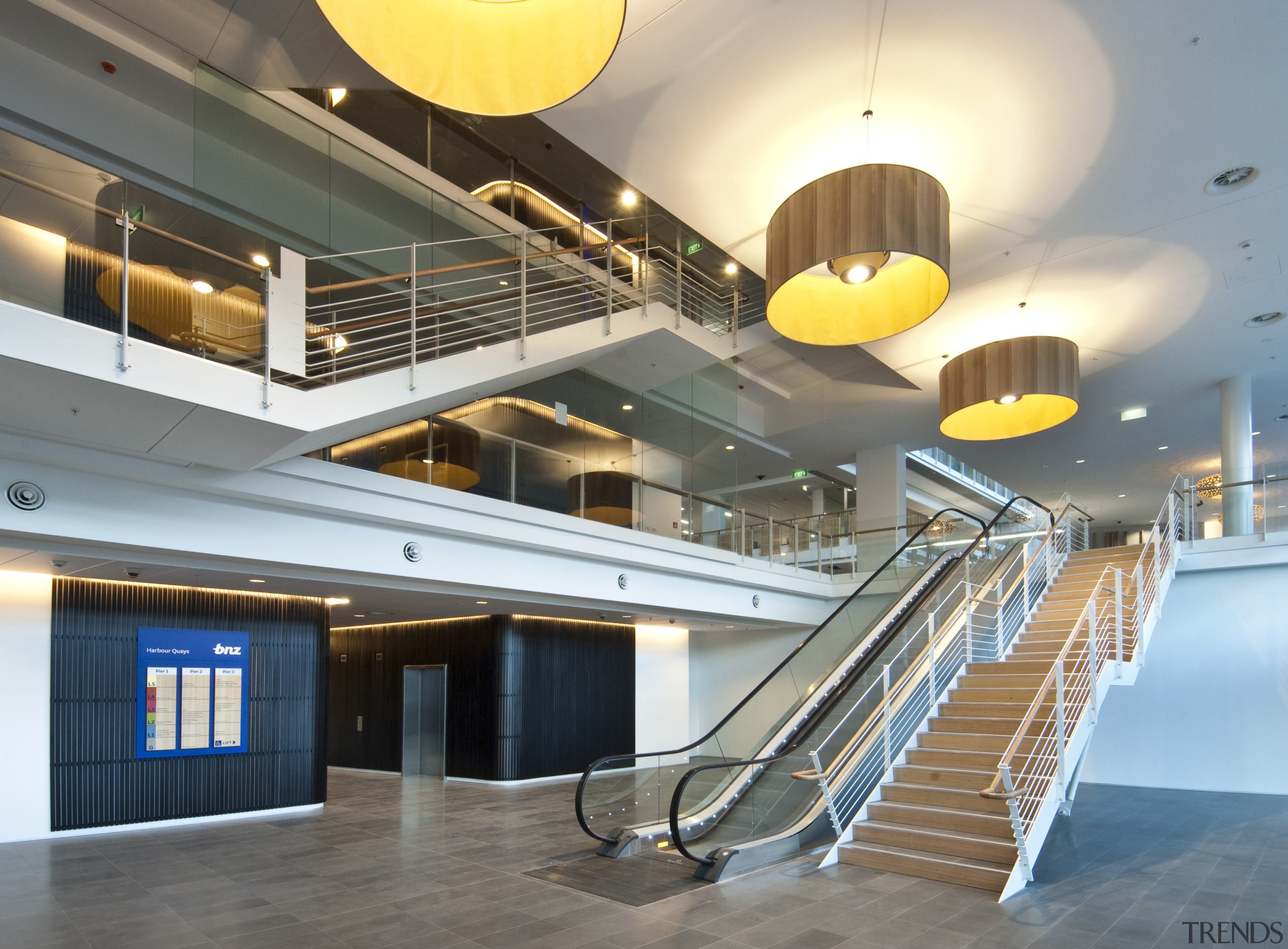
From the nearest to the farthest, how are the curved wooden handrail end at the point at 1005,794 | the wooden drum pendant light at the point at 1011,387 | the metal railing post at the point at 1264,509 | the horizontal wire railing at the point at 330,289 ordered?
1. the horizontal wire railing at the point at 330,289
2. the curved wooden handrail end at the point at 1005,794
3. the wooden drum pendant light at the point at 1011,387
4. the metal railing post at the point at 1264,509

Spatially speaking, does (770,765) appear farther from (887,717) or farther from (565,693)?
(565,693)

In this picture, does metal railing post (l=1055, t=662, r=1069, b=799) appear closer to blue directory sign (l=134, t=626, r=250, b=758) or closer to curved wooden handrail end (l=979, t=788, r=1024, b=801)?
curved wooden handrail end (l=979, t=788, r=1024, b=801)

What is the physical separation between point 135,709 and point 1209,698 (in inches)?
590

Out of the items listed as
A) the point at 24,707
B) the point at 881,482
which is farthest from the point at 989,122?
the point at 881,482

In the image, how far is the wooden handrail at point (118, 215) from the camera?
204 inches

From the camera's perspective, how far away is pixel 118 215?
5664 millimetres

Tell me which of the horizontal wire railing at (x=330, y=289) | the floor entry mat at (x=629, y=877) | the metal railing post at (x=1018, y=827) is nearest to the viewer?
the horizontal wire railing at (x=330, y=289)

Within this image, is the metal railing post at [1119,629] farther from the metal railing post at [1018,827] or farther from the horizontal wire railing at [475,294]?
the horizontal wire railing at [475,294]

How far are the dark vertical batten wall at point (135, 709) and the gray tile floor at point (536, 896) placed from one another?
0.58 m

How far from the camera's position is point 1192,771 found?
12.5 metres

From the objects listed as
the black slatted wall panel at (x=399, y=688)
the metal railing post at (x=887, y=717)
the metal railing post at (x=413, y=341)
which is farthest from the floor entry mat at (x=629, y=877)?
the black slatted wall panel at (x=399, y=688)

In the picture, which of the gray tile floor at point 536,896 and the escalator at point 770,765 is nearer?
the gray tile floor at point 536,896

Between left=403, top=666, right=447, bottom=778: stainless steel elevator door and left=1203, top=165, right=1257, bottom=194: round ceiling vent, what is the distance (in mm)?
13098

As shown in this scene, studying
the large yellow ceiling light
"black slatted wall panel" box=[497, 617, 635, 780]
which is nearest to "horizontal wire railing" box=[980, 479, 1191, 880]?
the large yellow ceiling light
